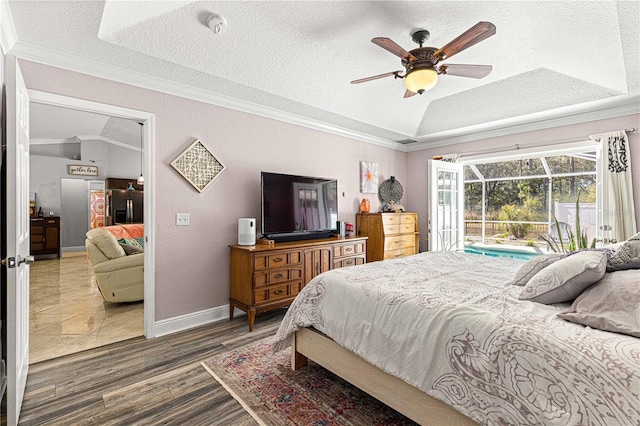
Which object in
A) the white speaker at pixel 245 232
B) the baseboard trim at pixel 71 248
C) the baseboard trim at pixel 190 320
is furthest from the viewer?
the baseboard trim at pixel 71 248

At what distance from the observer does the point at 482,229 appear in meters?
7.30

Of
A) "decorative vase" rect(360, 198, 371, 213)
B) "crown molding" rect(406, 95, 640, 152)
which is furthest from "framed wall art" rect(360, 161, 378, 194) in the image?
"crown molding" rect(406, 95, 640, 152)

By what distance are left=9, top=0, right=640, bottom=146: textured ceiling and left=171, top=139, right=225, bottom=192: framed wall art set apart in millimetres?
650

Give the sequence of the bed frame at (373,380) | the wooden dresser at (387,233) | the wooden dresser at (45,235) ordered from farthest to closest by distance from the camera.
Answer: the wooden dresser at (45,235) < the wooden dresser at (387,233) < the bed frame at (373,380)

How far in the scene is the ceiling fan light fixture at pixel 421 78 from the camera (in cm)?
216

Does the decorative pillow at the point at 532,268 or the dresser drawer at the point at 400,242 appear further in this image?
the dresser drawer at the point at 400,242

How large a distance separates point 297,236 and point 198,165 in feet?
4.61

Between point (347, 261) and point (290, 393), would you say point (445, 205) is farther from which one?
point (290, 393)

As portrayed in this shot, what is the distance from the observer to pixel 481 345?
1.27 metres

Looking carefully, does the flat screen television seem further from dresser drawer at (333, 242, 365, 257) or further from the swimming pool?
the swimming pool

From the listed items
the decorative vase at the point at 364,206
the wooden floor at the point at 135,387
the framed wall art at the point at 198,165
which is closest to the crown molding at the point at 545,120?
the decorative vase at the point at 364,206

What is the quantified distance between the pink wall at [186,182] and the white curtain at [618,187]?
144 inches

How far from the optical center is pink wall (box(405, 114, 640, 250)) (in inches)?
138

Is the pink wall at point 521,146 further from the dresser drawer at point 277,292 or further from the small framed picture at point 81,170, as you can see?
the small framed picture at point 81,170
